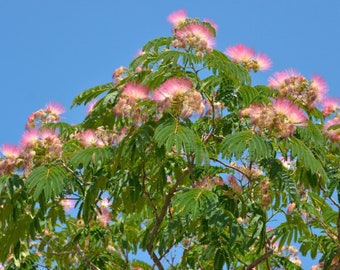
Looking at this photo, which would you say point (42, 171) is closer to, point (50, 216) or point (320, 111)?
point (50, 216)

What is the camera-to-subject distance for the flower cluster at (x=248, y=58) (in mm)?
5598

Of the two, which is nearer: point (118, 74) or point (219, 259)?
point (219, 259)

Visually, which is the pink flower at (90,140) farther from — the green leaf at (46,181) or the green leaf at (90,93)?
the green leaf at (90,93)

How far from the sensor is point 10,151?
5.36 meters

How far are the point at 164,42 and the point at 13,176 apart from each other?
159cm

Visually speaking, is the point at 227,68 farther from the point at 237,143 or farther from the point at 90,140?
the point at 90,140

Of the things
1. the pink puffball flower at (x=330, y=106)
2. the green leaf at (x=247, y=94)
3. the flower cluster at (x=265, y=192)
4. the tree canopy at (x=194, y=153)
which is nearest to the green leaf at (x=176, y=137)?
the tree canopy at (x=194, y=153)

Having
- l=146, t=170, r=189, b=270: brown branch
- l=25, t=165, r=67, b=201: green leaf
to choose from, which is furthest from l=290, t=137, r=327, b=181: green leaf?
l=25, t=165, r=67, b=201: green leaf

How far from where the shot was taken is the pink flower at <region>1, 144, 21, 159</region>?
210 inches

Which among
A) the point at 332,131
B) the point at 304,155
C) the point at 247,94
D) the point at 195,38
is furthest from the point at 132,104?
the point at 332,131

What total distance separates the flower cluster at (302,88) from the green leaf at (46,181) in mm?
1747

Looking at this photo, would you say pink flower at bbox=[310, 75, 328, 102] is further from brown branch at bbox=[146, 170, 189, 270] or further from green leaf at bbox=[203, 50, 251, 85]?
brown branch at bbox=[146, 170, 189, 270]

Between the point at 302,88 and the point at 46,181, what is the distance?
2.00 m

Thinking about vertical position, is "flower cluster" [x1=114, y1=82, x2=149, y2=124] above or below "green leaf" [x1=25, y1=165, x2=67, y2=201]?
above
